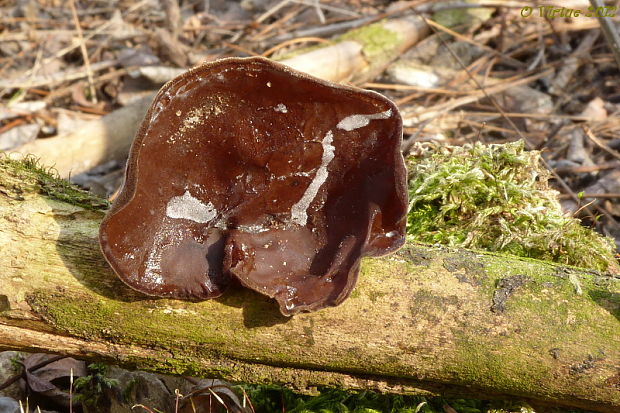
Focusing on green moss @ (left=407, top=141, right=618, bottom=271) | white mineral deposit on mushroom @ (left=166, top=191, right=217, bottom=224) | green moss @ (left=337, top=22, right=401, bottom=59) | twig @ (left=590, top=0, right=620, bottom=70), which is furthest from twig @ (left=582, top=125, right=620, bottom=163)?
white mineral deposit on mushroom @ (left=166, top=191, right=217, bottom=224)

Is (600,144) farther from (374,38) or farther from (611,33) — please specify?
(374,38)

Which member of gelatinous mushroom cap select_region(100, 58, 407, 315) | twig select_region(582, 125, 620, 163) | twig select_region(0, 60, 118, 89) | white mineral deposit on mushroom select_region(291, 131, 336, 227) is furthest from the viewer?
twig select_region(0, 60, 118, 89)

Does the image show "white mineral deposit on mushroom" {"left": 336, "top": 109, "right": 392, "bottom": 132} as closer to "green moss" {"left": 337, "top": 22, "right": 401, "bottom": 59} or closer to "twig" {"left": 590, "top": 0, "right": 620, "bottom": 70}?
"twig" {"left": 590, "top": 0, "right": 620, "bottom": 70}

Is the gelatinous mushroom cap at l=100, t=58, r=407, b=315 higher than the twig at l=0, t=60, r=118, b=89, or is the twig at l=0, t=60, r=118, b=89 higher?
the gelatinous mushroom cap at l=100, t=58, r=407, b=315

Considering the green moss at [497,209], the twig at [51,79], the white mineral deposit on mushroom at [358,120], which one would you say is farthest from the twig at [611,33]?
the twig at [51,79]

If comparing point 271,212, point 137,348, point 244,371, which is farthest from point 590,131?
point 137,348

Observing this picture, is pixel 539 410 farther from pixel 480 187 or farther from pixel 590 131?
pixel 590 131

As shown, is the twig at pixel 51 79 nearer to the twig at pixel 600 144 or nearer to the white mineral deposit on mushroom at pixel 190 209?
the white mineral deposit on mushroom at pixel 190 209

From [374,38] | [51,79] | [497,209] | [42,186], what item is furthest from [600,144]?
[51,79]
